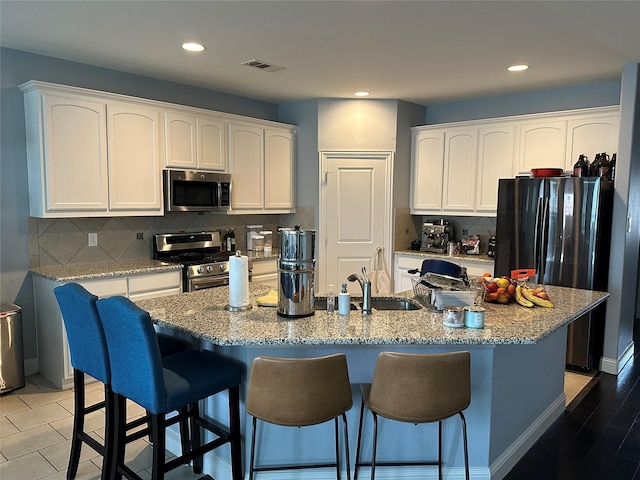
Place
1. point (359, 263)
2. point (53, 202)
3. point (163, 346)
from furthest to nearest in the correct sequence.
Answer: point (359, 263), point (53, 202), point (163, 346)

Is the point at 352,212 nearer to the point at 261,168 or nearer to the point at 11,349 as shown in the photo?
the point at 261,168

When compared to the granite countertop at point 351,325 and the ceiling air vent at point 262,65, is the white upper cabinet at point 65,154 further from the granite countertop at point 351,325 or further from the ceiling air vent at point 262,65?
the granite countertop at point 351,325

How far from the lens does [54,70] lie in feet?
12.5

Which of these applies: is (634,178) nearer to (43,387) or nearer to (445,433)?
(445,433)

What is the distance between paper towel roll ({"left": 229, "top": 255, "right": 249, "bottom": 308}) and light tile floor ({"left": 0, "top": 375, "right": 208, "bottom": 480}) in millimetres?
948

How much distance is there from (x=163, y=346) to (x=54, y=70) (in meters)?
2.64

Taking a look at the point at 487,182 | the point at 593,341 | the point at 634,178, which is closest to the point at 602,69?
the point at 634,178

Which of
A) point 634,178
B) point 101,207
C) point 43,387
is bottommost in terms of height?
point 43,387

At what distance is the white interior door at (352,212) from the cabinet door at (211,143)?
112 cm

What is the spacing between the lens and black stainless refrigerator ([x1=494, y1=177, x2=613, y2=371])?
152 inches

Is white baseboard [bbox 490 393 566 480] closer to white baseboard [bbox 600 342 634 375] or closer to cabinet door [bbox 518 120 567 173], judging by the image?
white baseboard [bbox 600 342 634 375]

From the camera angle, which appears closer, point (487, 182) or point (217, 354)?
point (217, 354)

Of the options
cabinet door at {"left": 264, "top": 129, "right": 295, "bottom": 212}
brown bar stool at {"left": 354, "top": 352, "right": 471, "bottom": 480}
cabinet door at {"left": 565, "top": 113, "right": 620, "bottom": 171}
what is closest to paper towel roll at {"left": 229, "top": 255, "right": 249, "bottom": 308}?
brown bar stool at {"left": 354, "top": 352, "right": 471, "bottom": 480}

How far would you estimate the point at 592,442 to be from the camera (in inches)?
116
